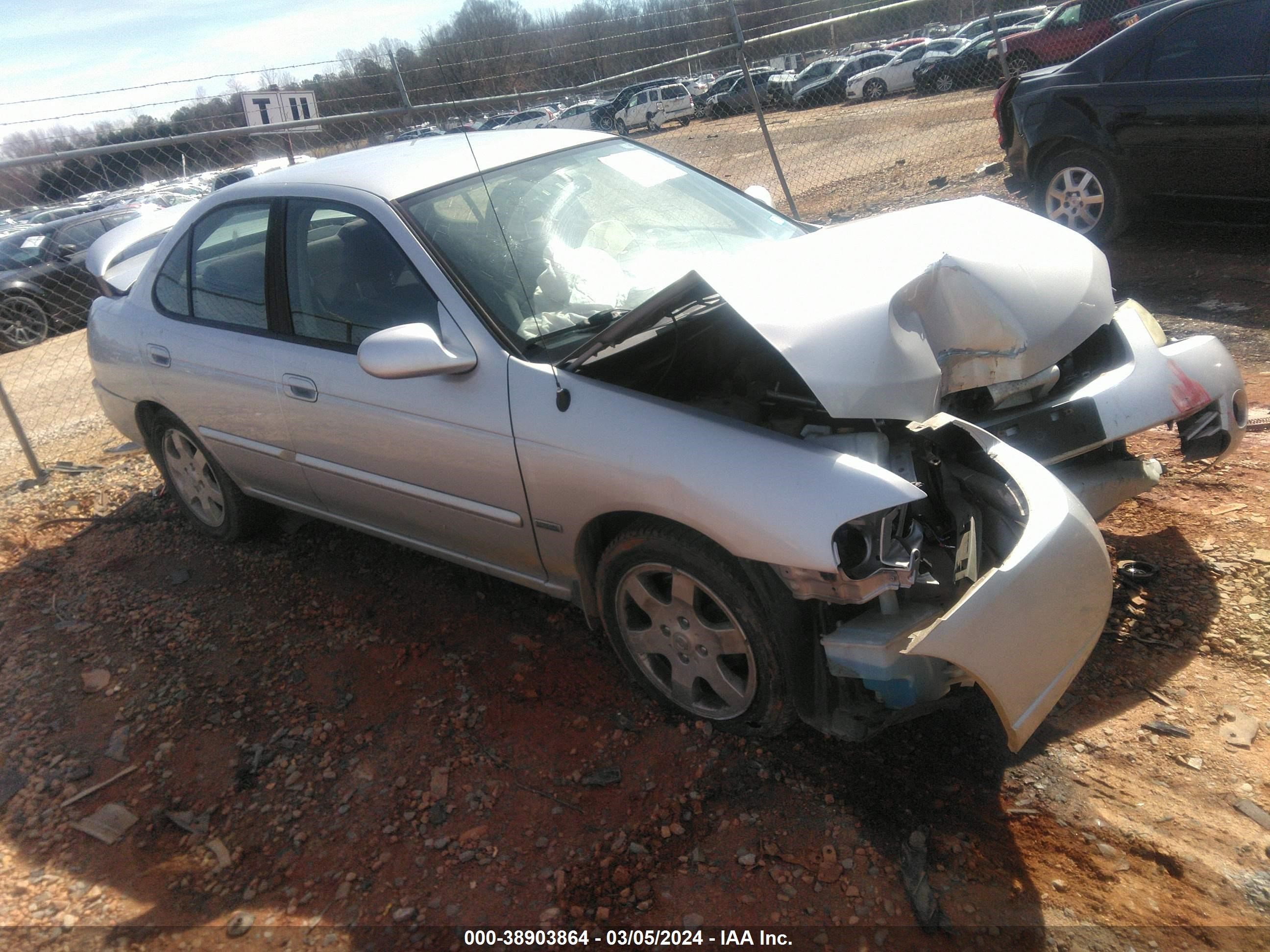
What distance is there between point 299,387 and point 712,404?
1687 millimetres

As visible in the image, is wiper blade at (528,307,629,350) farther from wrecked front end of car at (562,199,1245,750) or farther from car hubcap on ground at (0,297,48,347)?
car hubcap on ground at (0,297,48,347)

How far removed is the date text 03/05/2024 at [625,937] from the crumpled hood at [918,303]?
4.37 ft

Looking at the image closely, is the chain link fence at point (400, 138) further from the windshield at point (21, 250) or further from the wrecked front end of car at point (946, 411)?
the wrecked front end of car at point (946, 411)

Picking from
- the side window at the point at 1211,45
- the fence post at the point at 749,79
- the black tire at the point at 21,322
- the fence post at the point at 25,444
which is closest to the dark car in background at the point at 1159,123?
the side window at the point at 1211,45

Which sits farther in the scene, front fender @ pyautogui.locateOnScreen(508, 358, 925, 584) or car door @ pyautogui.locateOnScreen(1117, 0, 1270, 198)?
car door @ pyautogui.locateOnScreen(1117, 0, 1270, 198)

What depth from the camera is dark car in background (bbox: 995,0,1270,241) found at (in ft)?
19.9

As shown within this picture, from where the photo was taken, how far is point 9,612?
464 centimetres

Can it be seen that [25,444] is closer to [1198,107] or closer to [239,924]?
[239,924]

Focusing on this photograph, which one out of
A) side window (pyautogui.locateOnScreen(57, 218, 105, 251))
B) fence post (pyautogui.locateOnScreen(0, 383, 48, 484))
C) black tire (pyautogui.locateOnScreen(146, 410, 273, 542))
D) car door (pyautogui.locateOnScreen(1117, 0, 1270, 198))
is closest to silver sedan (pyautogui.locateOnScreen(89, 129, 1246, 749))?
black tire (pyautogui.locateOnScreen(146, 410, 273, 542))

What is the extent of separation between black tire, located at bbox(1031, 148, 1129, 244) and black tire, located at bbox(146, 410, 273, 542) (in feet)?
19.8

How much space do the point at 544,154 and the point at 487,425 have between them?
1356 mm

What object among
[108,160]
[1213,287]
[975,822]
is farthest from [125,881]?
[108,160]

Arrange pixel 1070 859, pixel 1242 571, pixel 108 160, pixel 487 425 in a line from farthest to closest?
pixel 108 160 < pixel 1242 571 < pixel 487 425 < pixel 1070 859

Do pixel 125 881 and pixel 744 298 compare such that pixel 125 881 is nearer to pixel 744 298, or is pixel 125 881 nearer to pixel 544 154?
pixel 744 298
